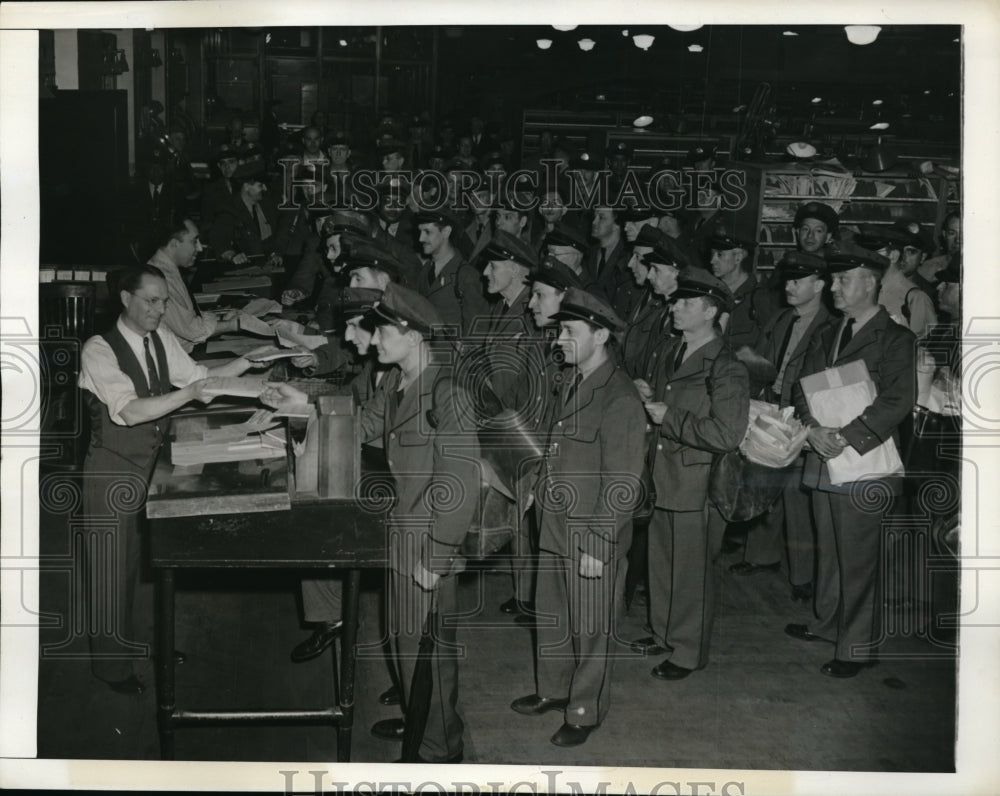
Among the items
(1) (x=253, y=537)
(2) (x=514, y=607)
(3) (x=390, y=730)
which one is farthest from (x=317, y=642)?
(1) (x=253, y=537)

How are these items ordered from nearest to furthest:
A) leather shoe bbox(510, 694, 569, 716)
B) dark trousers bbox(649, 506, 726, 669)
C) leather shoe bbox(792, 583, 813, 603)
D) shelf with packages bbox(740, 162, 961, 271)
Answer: leather shoe bbox(510, 694, 569, 716) → dark trousers bbox(649, 506, 726, 669) → leather shoe bbox(792, 583, 813, 603) → shelf with packages bbox(740, 162, 961, 271)

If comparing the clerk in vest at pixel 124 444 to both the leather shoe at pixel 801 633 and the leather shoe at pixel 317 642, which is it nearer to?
the leather shoe at pixel 317 642

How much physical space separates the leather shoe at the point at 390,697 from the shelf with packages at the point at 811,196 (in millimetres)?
2924

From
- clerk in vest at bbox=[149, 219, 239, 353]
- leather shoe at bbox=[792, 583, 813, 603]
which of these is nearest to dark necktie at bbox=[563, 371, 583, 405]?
leather shoe at bbox=[792, 583, 813, 603]

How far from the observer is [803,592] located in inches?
190

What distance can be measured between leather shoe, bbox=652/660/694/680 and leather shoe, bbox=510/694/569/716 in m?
0.43

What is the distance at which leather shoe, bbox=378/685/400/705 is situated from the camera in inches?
166

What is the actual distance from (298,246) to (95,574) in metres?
2.79

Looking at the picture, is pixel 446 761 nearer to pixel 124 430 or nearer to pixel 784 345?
pixel 124 430

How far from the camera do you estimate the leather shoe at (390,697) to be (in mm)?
4223

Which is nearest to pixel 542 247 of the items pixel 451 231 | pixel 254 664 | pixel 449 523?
pixel 451 231

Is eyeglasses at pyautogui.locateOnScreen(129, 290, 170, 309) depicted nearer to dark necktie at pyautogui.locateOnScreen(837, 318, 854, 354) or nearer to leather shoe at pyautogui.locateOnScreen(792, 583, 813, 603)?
dark necktie at pyautogui.locateOnScreen(837, 318, 854, 354)

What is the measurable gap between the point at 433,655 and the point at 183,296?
2.54 metres

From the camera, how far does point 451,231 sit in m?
5.64
